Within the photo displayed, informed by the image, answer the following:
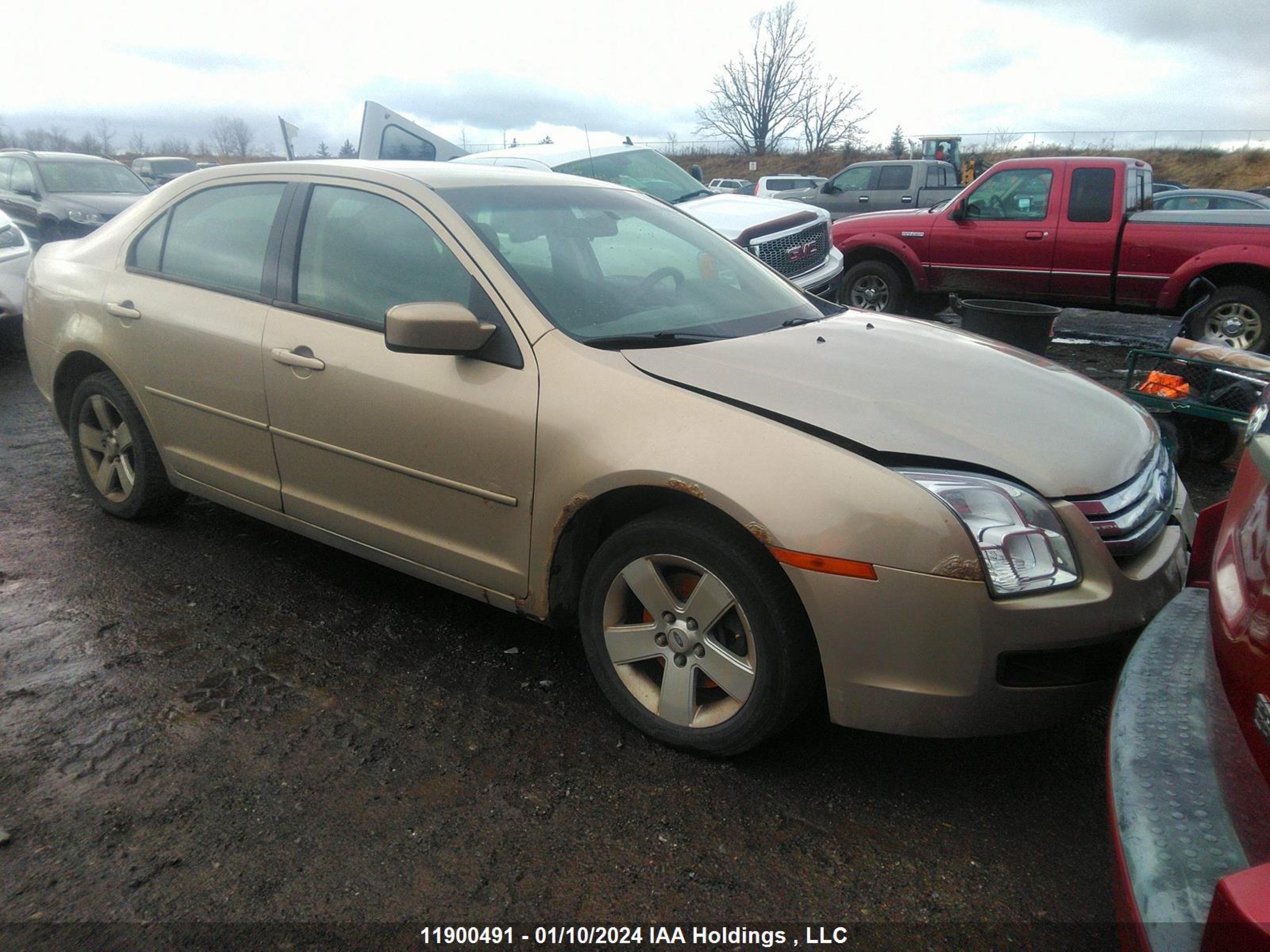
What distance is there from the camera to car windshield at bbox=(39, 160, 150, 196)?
1246cm

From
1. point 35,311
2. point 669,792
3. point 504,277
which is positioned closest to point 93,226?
point 35,311

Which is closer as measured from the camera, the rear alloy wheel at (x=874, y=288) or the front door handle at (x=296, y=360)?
the front door handle at (x=296, y=360)

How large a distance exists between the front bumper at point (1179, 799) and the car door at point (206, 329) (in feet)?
9.55

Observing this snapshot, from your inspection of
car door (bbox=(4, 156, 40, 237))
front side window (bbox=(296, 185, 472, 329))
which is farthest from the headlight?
car door (bbox=(4, 156, 40, 237))

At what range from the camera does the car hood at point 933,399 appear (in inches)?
93.0

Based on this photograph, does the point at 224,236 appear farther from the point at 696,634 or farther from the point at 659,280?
Answer: the point at 696,634

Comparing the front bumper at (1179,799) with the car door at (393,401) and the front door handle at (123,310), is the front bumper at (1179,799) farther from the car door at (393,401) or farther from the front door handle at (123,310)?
the front door handle at (123,310)

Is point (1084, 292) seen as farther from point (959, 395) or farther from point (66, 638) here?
point (66, 638)

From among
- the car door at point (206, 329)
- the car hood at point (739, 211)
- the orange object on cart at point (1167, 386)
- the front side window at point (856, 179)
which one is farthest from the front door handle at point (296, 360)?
the front side window at point (856, 179)

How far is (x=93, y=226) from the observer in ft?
39.6

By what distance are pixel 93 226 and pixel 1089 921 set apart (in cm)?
1349

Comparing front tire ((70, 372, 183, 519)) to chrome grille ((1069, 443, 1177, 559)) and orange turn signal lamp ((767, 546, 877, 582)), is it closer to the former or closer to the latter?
orange turn signal lamp ((767, 546, 877, 582))

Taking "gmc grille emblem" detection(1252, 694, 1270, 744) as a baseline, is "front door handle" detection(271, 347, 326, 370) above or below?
above

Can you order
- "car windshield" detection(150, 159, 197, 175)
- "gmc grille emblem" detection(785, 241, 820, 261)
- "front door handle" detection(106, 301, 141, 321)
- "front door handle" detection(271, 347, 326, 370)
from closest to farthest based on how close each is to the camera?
"front door handle" detection(271, 347, 326, 370) < "front door handle" detection(106, 301, 141, 321) < "gmc grille emblem" detection(785, 241, 820, 261) < "car windshield" detection(150, 159, 197, 175)
